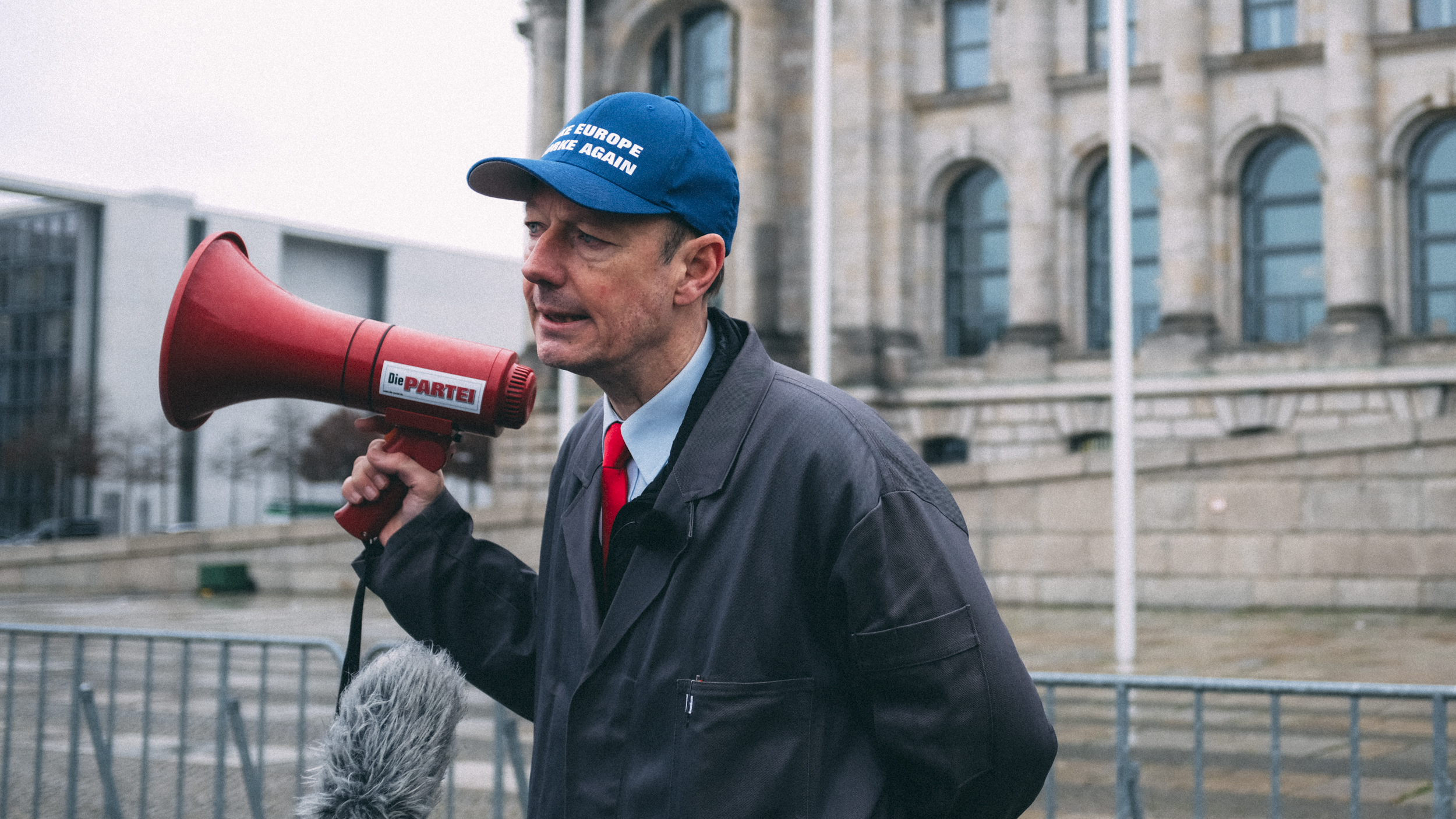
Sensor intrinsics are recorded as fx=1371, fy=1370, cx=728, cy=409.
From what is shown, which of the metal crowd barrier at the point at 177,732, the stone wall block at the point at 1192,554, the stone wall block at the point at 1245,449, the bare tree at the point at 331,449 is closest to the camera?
the metal crowd barrier at the point at 177,732

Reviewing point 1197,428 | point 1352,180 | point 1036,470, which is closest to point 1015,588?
point 1036,470

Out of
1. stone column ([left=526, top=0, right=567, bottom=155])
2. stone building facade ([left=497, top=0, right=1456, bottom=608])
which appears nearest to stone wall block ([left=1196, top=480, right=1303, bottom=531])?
stone building facade ([left=497, top=0, right=1456, bottom=608])

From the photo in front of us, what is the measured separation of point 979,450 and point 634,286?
2571 cm

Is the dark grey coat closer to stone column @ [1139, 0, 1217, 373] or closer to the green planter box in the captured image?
stone column @ [1139, 0, 1217, 373]

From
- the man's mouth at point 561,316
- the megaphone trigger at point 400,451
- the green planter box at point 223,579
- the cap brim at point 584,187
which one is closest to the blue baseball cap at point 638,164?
the cap brim at point 584,187

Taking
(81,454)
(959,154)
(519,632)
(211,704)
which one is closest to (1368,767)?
(519,632)

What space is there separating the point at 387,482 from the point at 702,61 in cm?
3131

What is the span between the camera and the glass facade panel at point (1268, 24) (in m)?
25.6

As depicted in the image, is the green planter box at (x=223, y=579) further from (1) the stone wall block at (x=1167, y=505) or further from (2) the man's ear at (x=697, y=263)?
(2) the man's ear at (x=697, y=263)

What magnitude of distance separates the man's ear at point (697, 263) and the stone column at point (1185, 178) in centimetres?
2482

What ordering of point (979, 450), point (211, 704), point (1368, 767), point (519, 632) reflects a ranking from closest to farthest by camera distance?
point (519, 632), point (1368, 767), point (211, 704), point (979, 450)

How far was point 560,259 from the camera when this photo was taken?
200 cm

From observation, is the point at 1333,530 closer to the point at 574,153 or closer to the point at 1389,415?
the point at 1389,415

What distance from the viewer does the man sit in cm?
179
